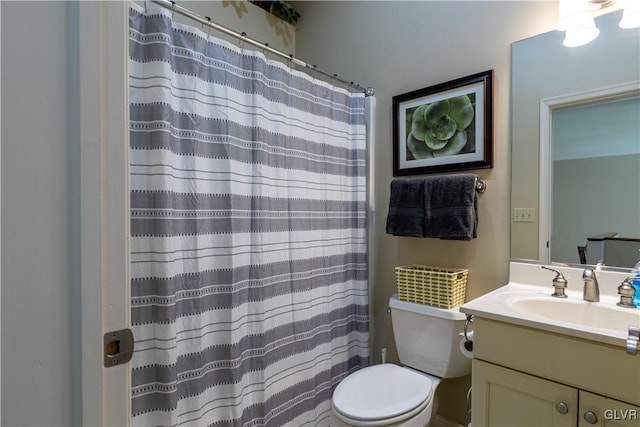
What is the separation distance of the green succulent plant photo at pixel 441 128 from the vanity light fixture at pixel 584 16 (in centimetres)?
42

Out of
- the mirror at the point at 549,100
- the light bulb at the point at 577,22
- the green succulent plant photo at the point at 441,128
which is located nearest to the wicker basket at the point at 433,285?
the mirror at the point at 549,100

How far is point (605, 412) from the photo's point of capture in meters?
0.89

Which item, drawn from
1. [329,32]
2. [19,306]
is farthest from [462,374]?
[329,32]

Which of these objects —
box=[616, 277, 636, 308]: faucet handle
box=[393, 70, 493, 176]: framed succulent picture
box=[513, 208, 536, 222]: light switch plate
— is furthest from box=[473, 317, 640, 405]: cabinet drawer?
box=[393, 70, 493, 176]: framed succulent picture

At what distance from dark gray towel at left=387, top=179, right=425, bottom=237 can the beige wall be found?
0.19m

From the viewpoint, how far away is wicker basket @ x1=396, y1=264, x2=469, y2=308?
1536 mm

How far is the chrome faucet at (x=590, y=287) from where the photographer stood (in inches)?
47.5

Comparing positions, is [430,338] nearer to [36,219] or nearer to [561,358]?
[561,358]

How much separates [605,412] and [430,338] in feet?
2.36

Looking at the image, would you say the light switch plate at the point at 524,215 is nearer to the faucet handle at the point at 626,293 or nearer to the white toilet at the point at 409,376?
the faucet handle at the point at 626,293

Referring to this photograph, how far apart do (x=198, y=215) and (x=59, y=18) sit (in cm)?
79

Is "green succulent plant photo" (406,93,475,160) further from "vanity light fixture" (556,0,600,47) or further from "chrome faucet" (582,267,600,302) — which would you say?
"chrome faucet" (582,267,600,302)

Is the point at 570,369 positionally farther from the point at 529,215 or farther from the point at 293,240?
the point at 293,240

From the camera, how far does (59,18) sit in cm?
50
